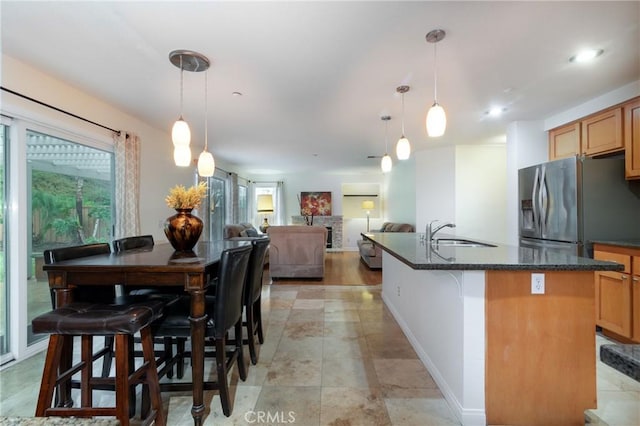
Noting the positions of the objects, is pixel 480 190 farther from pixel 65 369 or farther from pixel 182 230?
pixel 65 369

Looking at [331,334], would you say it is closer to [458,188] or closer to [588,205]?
[588,205]

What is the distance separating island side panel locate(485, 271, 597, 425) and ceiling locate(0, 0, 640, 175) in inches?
62.3

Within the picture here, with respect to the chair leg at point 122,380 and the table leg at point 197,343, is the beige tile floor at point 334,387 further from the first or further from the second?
the chair leg at point 122,380

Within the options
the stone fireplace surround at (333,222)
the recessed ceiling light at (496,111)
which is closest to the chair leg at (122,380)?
the recessed ceiling light at (496,111)

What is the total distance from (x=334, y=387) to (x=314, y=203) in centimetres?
699

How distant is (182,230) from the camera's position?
2.07 m

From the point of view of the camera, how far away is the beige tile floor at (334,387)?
1599 mm

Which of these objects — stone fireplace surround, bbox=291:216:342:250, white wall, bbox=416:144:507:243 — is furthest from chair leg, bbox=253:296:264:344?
stone fireplace surround, bbox=291:216:342:250

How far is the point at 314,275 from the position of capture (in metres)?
4.91

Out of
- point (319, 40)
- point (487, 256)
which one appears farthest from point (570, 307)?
point (319, 40)

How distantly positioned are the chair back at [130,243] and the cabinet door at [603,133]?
14.8 ft

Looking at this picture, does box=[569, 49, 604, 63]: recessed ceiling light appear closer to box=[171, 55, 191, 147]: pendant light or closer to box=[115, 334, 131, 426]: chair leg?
box=[171, 55, 191, 147]: pendant light

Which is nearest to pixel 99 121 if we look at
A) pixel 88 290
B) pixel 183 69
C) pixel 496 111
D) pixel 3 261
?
pixel 183 69

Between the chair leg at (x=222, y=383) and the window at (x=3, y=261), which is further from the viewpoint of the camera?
the window at (x=3, y=261)
